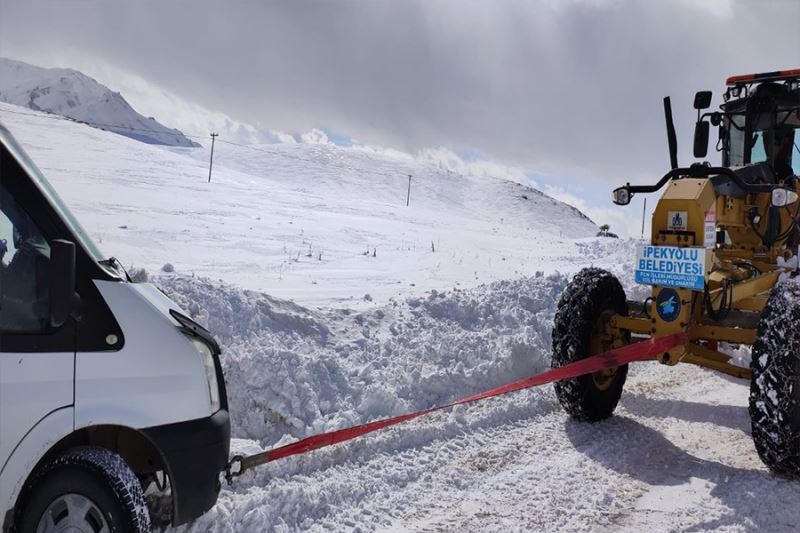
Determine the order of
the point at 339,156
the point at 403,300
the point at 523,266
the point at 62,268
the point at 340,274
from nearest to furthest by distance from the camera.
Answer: the point at 62,268 → the point at 403,300 → the point at 340,274 → the point at 523,266 → the point at 339,156

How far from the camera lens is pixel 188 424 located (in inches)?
122

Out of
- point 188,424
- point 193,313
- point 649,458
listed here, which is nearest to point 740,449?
point 649,458

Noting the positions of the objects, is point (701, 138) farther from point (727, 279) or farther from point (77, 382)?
point (77, 382)

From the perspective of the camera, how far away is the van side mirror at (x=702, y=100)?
6223 millimetres

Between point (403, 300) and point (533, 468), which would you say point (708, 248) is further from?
point (403, 300)

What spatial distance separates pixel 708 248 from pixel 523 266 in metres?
11.2

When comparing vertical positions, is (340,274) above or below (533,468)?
above

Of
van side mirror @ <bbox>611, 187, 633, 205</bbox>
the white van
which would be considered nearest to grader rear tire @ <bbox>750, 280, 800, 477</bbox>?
van side mirror @ <bbox>611, 187, 633, 205</bbox>

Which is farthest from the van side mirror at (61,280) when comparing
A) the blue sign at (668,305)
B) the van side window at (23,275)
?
the blue sign at (668,305)

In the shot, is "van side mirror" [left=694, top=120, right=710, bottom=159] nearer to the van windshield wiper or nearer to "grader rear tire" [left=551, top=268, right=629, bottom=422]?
"grader rear tire" [left=551, top=268, right=629, bottom=422]

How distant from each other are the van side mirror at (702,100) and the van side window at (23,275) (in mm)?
5961

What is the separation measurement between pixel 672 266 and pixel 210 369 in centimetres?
365

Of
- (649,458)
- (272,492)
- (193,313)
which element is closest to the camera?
(272,492)

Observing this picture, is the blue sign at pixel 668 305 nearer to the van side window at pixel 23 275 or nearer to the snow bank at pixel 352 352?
the snow bank at pixel 352 352
